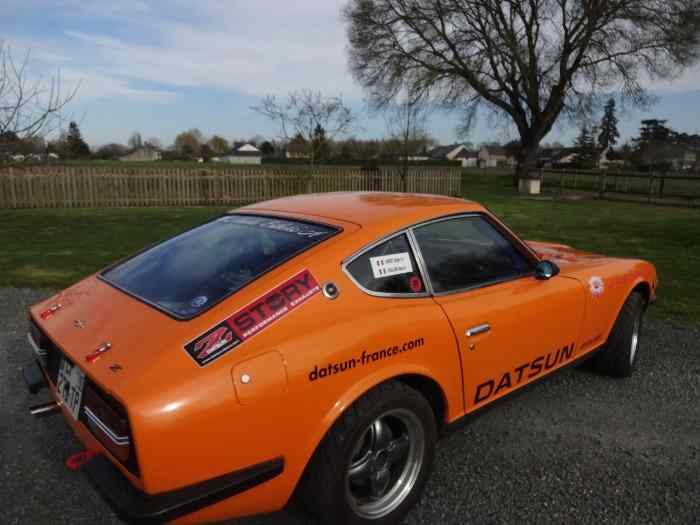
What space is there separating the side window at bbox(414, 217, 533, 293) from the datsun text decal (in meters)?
0.74

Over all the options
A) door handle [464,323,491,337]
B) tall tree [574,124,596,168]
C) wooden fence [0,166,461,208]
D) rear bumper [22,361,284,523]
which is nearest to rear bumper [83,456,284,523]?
rear bumper [22,361,284,523]

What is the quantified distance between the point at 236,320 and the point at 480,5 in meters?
29.1

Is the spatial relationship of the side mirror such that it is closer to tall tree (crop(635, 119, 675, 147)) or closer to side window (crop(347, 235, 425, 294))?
side window (crop(347, 235, 425, 294))

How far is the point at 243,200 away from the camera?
61.3 ft

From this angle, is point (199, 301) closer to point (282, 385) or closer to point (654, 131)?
point (282, 385)

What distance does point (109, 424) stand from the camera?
1782mm

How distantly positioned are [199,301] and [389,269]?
853 mm

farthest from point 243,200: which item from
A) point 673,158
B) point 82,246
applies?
point 673,158

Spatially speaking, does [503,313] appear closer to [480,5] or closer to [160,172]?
[160,172]

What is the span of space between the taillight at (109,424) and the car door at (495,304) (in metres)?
1.43

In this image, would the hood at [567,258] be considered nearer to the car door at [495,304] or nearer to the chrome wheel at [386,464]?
the car door at [495,304]

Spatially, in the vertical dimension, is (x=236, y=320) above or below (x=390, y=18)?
below

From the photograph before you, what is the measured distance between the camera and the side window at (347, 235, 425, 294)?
88.8 inches

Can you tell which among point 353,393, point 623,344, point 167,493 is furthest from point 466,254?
point 167,493
